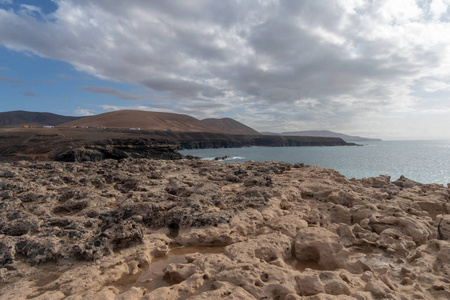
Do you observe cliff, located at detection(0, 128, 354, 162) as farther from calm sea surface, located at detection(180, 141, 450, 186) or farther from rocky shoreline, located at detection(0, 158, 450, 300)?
calm sea surface, located at detection(180, 141, 450, 186)

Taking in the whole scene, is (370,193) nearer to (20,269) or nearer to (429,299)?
(429,299)

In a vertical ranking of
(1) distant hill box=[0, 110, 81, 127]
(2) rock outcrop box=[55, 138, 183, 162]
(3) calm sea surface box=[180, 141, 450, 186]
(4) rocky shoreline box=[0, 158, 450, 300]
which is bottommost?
(3) calm sea surface box=[180, 141, 450, 186]

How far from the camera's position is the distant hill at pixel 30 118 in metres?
156

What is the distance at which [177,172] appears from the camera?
1148 centimetres

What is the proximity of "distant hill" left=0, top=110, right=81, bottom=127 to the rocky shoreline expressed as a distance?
187396 mm

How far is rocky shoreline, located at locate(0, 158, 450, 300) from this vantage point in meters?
3.66

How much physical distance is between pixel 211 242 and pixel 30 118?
222 m

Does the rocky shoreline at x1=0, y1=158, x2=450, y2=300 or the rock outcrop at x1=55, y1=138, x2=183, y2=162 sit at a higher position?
the rock outcrop at x1=55, y1=138, x2=183, y2=162

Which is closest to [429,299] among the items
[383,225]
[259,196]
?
[383,225]

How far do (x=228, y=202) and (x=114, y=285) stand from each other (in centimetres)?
419

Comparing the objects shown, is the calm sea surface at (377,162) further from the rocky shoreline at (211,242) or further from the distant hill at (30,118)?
the distant hill at (30,118)

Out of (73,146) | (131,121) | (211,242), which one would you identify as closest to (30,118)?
(131,121)

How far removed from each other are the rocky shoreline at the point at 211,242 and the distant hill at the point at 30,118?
187 meters

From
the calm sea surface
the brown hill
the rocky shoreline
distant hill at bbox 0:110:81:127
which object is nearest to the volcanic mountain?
the brown hill
